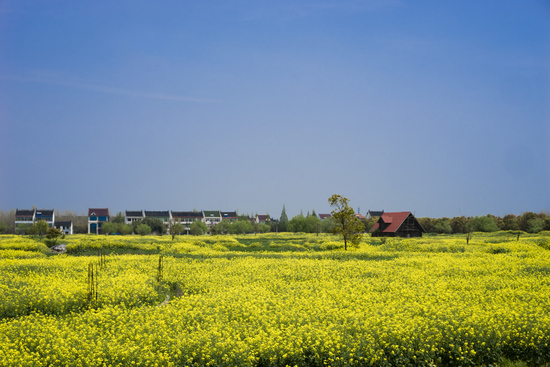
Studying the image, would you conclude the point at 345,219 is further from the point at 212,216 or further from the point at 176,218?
the point at 212,216

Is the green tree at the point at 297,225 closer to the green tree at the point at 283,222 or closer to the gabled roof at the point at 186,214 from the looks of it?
the green tree at the point at 283,222

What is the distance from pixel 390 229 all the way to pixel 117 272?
53243 millimetres

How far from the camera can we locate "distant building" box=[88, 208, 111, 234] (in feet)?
443

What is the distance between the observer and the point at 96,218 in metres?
136

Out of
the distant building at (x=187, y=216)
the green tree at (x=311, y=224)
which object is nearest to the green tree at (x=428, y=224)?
the green tree at (x=311, y=224)

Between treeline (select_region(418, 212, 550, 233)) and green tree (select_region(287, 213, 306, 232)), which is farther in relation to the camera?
green tree (select_region(287, 213, 306, 232))

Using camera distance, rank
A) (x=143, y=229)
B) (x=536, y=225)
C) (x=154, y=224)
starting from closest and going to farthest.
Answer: (x=536, y=225)
(x=143, y=229)
(x=154, y=224)

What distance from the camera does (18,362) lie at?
33.1ft

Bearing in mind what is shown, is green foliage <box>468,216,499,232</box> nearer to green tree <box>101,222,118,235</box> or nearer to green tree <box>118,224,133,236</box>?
green tree <box>118,224,133,236</box>

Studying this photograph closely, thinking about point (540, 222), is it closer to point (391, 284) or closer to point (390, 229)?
point (390, 229)

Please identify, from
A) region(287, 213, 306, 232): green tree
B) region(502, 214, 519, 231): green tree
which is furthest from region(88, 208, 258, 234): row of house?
region(502, 214, 519, 231): green tree

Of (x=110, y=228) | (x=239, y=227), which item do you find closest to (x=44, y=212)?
(x=110, y=228)

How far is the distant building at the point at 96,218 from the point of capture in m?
135

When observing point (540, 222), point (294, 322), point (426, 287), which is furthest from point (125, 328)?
point (540, 222)
